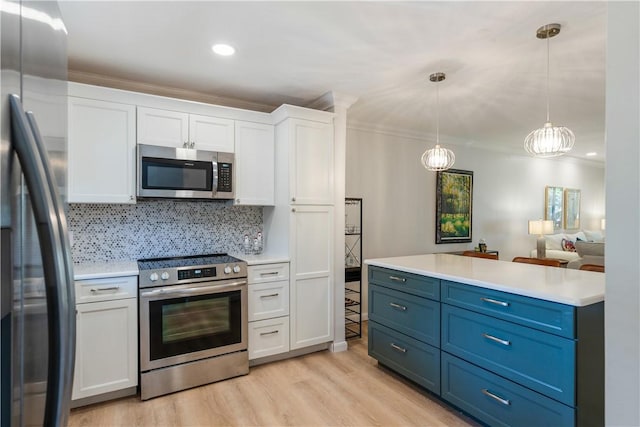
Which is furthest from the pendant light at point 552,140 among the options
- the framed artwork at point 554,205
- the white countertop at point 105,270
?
the framed artwork at point 554,205

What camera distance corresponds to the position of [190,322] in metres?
2.62

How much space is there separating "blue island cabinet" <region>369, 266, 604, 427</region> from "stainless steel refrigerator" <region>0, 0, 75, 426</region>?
202 centimetres

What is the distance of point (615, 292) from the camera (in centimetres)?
82

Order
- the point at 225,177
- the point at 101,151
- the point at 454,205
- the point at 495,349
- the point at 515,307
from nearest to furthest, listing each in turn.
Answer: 1. the point at 515,307
2. the point at 495,349
3. the point at 101,151
4. the point at 225,177
5. the point at 454,205

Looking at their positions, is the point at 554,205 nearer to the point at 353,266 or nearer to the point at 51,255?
the point at 353,266

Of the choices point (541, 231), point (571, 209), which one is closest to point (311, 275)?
point (541, 231)

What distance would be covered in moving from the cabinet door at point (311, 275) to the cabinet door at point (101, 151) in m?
1.38

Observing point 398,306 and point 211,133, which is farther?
point 211,133

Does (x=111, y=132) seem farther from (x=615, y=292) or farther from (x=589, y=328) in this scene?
(x=589, y=328)

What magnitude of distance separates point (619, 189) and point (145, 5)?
88.8 inches

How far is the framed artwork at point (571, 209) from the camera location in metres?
7.07

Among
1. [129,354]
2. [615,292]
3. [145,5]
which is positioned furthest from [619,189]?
[129,354]

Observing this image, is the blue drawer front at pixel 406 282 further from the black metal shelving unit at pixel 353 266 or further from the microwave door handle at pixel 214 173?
the microwave door handle at pixel 214 173

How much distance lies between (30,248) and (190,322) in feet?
7.06
